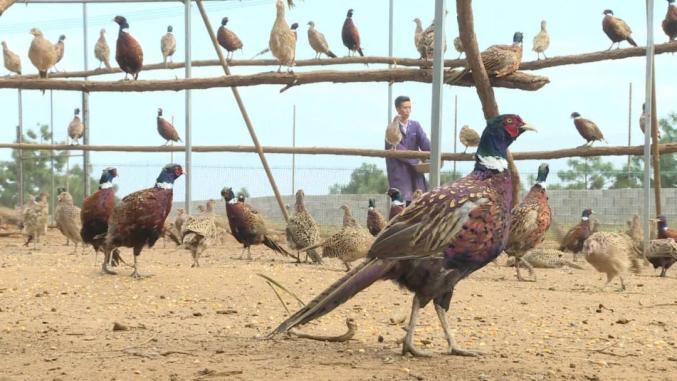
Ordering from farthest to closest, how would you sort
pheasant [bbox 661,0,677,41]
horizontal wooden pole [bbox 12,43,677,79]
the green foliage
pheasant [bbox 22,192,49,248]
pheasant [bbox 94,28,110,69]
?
the green foliage → pheasant [bbox 94,28,110,69] → pheasant [bbox 661,0,677,41] → pheasant [bbox 22,192,49,248] → horizontal wooden pole [bbox 12,43,677,79]

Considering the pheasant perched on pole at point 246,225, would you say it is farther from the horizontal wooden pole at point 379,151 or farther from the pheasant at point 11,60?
the pheasant at point 11,60

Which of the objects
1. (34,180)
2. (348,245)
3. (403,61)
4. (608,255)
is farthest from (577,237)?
(34,180)

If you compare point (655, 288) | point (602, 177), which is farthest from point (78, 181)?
point (655, 288)

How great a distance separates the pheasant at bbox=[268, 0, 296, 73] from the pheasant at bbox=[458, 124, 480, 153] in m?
4.31

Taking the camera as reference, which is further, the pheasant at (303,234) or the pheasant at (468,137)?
the pheasant at (468,137)

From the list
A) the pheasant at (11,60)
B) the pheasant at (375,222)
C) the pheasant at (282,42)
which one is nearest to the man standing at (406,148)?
the pheasant at (375,222)

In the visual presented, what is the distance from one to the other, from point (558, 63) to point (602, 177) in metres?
Answer: 8.47

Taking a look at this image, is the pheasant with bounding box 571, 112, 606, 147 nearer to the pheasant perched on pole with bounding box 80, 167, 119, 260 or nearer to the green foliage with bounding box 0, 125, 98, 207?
the pheasant perched on pole with bounding box 80, 167, 119, 260

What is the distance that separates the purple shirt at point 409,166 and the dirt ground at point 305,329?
3.94 m

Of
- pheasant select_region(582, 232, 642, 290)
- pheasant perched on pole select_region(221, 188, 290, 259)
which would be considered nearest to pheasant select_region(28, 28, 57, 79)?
pheasant perched on pole select_region(221, 188, 290, 259)

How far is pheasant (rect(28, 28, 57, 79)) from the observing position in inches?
661

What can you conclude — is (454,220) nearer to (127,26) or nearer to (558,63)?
(558,63)

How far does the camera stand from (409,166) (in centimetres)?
1421

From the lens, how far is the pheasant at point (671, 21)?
55.0 ft
